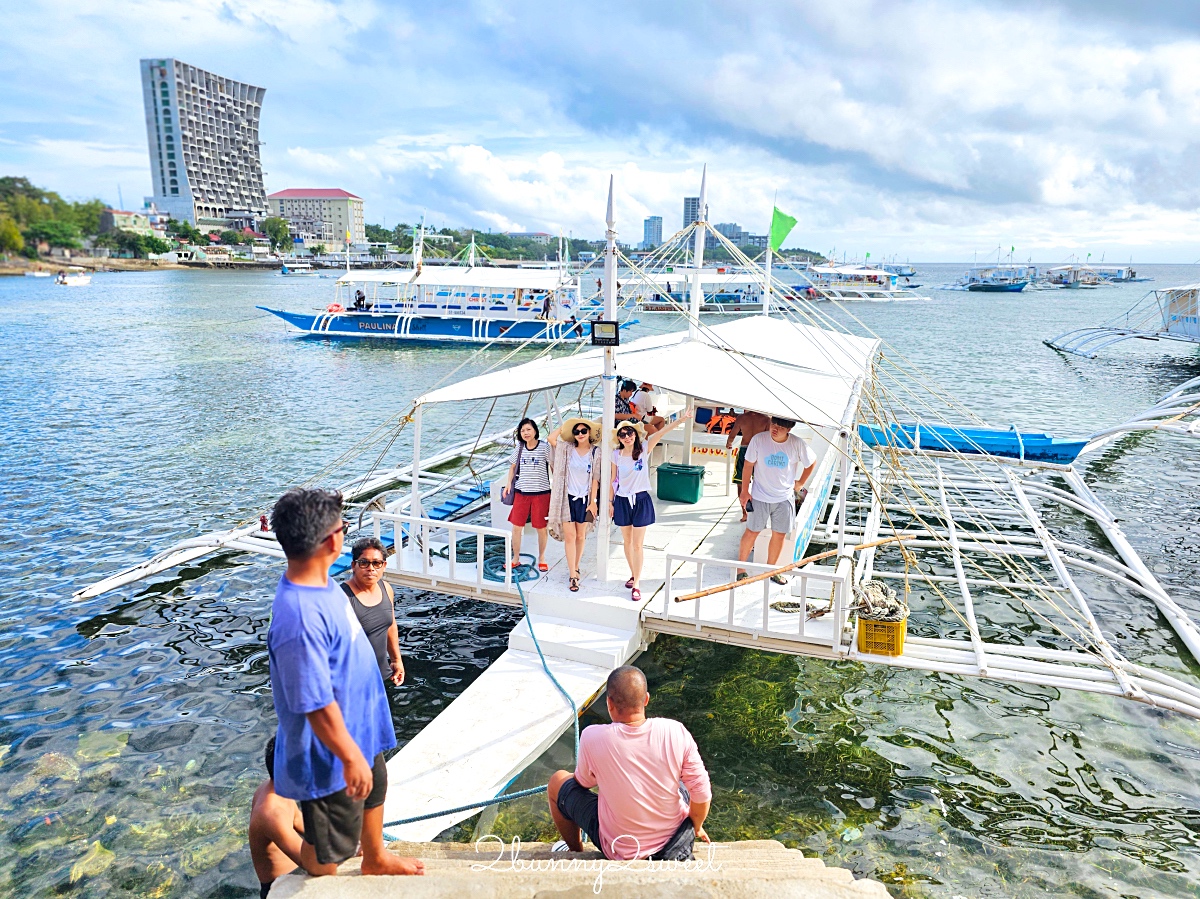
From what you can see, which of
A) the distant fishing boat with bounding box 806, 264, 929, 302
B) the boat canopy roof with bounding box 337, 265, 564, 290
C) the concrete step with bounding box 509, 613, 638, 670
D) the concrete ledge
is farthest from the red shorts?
the distant fishing boat with bounding box 806, 264, 929, 302

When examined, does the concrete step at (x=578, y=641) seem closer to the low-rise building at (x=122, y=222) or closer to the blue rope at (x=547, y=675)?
the blue rope at (x=547, y=675)

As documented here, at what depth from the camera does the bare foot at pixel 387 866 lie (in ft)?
12.7

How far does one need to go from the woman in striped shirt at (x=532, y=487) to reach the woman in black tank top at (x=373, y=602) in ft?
11.9

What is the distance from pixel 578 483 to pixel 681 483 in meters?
3.69

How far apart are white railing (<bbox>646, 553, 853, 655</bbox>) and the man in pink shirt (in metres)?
3.60

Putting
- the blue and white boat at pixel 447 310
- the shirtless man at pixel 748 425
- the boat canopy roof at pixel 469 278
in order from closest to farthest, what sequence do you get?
the shirtless man at pixel 748 425 → the boat canopy roof at pixel 469 278 → the blue and white boat at pixel 447 310

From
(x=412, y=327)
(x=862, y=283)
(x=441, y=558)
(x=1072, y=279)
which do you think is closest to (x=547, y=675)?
(x=441, y=558)

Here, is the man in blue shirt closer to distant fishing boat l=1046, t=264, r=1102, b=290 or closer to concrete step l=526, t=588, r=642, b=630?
concrete step l=526, t=588, r=642, b=630

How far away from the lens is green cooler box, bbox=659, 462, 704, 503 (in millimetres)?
12227

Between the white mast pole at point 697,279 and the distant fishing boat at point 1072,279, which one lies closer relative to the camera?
the white mast pole at point 697,279

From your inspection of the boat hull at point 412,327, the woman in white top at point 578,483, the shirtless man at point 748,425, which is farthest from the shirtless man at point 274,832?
the boat hull at point 412,327

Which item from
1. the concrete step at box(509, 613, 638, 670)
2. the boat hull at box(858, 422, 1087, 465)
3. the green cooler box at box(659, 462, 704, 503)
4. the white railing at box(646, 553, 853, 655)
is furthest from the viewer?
the boat hull at box(858, 422, 1087, 465)

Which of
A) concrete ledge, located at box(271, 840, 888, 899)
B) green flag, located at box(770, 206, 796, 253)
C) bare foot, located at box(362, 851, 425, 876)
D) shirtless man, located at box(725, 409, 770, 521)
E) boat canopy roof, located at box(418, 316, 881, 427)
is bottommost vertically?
bare foot, located at box(362, 851, 425, 876)

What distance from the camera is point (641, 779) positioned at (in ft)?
14.0
